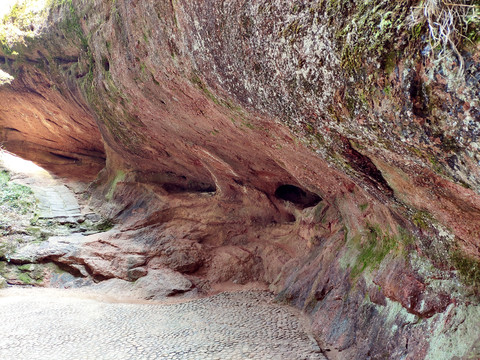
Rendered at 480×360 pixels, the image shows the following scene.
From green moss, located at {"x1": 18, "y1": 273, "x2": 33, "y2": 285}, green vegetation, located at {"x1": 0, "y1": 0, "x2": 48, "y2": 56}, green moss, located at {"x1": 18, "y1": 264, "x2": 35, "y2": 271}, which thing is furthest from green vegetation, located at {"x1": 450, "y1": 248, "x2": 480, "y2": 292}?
green vegetation, located at {"x1": 0, "y1": 0, "x2": 48, "y2": 56}

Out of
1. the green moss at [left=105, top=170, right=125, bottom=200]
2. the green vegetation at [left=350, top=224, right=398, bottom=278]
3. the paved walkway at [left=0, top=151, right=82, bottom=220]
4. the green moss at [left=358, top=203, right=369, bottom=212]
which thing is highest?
the green moss at [left=358, top=203, right=369, bottom=212]

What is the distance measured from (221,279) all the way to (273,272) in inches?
50.8

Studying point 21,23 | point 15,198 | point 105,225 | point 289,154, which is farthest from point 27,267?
point 21,23

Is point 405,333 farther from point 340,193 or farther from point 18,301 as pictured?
point 18,301

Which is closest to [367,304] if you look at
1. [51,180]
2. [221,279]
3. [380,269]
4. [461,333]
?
[380,269]

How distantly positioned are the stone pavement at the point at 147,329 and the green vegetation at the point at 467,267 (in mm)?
2269

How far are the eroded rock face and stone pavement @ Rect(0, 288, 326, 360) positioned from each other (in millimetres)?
682

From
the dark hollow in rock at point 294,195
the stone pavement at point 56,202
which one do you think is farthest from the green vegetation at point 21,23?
the dark hollow in rock at point 294,195

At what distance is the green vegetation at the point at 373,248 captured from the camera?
5.29 metres

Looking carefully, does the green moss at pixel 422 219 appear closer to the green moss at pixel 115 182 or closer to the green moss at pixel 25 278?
the green moss at pixel 25 278

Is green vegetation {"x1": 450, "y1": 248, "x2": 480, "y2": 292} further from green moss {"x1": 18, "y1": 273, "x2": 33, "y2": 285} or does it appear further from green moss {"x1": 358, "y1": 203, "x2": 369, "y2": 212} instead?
green moss {"x1": 18, "y1": 273, "x2": 33, "y2": 285}

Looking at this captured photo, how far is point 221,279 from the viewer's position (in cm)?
877

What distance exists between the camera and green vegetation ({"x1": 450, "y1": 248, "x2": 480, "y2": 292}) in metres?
3.56

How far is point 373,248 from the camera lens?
570 cm
